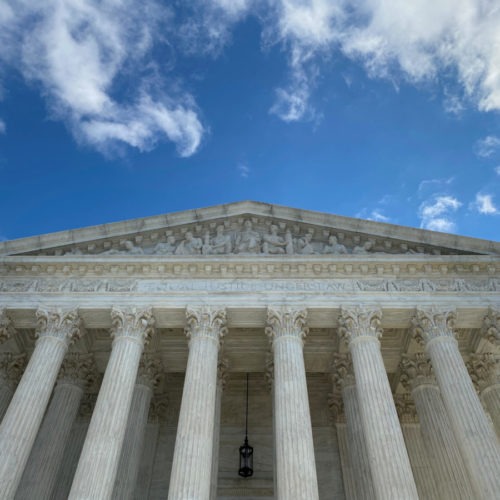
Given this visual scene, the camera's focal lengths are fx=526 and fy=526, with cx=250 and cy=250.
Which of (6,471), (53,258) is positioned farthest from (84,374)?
(6,471)

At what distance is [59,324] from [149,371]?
13.6 ft

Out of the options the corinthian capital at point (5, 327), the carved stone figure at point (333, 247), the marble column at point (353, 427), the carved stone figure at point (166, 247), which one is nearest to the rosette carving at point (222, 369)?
the marble column at point (353, 427)

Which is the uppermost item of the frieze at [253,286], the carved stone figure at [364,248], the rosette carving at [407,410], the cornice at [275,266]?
the carved stone figure at [364,248]

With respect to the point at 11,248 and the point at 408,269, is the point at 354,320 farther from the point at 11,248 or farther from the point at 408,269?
the point at 11,248

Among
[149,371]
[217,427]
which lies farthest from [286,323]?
[149,371]

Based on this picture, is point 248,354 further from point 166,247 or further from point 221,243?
point 166,247

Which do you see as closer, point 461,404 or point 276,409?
point 461,404

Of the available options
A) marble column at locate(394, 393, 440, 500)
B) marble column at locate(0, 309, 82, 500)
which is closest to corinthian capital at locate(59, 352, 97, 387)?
marble column at locate(0, 309, 82, 500)

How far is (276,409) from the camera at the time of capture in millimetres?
17000

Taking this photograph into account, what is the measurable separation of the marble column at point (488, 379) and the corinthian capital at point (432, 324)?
2967 mm

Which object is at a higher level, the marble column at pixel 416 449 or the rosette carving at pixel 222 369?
the rosette carving at pixel 222 369

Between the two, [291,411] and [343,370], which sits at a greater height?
[343,370]

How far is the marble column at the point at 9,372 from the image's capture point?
2077 cm

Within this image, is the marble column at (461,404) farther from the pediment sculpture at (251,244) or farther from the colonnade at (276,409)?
the pediment sculpture at (251,244)
